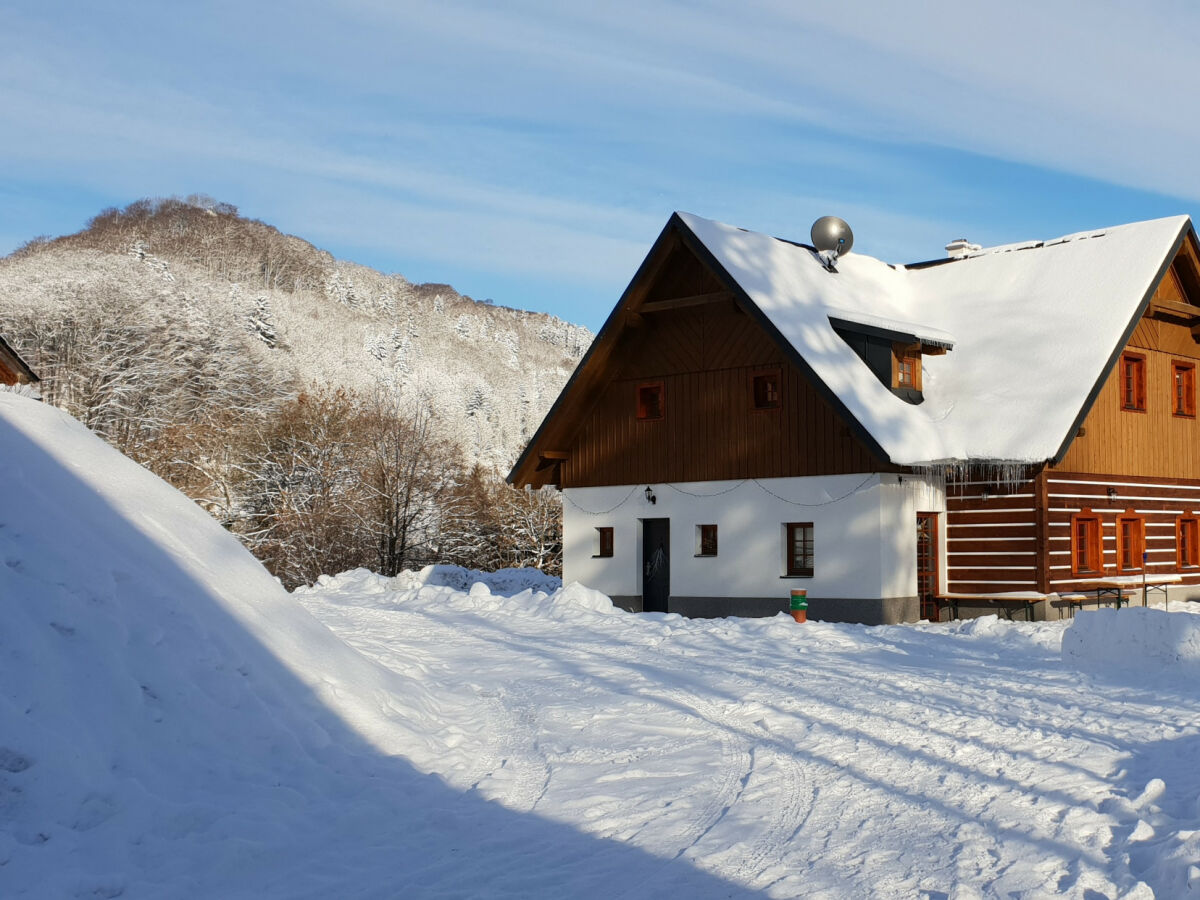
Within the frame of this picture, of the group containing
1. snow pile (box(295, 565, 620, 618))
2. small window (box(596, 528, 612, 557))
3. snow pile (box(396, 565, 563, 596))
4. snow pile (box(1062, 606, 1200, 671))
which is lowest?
snow pile (box(396, 565, 563, 596))

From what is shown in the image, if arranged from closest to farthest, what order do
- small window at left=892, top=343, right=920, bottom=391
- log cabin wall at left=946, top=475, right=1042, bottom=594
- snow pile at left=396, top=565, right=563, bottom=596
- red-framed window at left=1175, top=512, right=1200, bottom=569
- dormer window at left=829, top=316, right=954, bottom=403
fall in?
log cabin wall at left=946, top=475, right=1042, bottom=594
dormer window at left=829, top=316, right=954, bottom=403
small window at left=892, top=343, right=920, bottom=391
red-framed window at left=1175, top=512, right=1200, bottom=569
snow pile at left=396, top=565, right=563, bottom=596

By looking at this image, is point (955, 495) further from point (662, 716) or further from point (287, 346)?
point (287, 346)

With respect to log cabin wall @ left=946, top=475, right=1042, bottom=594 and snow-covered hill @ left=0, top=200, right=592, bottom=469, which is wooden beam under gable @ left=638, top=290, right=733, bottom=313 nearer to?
log cabin wall @ left=946, top=475, right=1042, bottom=594

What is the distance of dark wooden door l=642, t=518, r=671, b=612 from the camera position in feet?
79.7

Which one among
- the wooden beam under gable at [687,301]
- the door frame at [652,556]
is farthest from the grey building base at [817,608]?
the wooden beam under gable at [687,301]

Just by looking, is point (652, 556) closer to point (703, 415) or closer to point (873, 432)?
point (703, 415)

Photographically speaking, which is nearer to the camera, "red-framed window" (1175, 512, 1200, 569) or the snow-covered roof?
the snow-covered roof

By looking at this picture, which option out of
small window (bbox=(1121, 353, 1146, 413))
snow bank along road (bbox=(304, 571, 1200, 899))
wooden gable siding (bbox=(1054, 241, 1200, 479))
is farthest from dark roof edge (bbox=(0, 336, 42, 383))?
small window (bbox=(1121, 353, 1146, 413))

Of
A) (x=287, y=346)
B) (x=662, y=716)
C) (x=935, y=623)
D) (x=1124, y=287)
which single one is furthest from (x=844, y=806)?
(x=287, y=346)

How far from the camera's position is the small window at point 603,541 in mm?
25250

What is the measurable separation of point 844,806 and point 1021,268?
21438mm

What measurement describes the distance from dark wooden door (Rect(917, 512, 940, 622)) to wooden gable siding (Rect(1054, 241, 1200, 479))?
2.63 m

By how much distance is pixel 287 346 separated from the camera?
9019cm

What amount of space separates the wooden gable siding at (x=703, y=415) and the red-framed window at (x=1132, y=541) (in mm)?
6594
